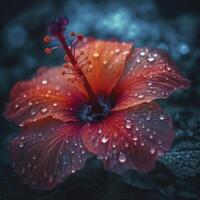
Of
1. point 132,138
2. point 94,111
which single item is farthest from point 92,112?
point 132,138

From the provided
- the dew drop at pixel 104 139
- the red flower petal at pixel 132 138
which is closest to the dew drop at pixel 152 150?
the red flower petal at pixel 132 138

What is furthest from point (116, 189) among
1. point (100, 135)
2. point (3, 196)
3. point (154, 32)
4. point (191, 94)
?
point (154, 32)

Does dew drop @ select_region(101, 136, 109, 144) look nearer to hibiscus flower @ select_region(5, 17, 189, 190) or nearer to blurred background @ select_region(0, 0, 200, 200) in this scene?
hibiscus flower @ select_region(5, 17, 189, 190)

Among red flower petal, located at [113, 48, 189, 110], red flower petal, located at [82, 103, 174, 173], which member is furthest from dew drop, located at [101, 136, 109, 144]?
red flower petal, located at [113, 48, 189, 110]

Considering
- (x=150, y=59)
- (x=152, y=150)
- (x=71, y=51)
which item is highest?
(x=71, y=51)

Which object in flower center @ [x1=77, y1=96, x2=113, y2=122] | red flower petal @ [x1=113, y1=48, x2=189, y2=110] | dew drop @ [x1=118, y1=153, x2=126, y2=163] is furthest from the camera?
flower center @ [x1=77, y1=96, x2=113, y2=122]

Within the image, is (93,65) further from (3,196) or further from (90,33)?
(90,33)

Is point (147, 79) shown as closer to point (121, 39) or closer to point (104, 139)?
point (104, 139)

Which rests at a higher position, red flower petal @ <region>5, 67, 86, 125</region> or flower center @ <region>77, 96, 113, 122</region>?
red flower petal @ <region>5, 67, 86, 125</region>
